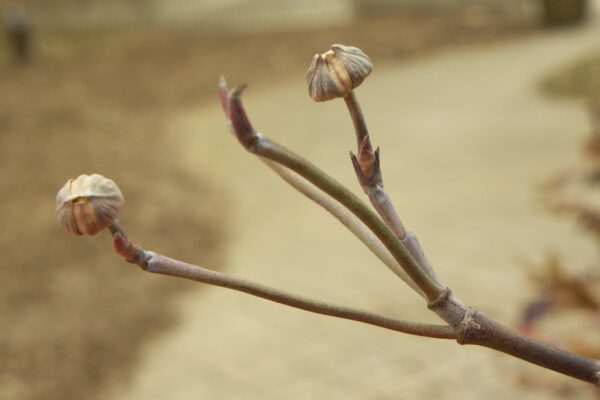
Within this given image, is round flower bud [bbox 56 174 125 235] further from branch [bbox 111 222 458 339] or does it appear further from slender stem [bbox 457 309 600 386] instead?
slender stem [bbox 457 309 600 386]

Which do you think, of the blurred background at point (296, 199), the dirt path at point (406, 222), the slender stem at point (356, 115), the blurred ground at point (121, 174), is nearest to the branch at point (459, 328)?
the slender stem at point (356, 115)

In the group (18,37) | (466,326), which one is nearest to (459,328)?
(466,326)

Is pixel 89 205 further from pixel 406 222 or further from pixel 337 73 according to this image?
pixel 406 222

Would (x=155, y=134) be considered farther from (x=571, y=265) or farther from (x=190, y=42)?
(x=571, y=265)

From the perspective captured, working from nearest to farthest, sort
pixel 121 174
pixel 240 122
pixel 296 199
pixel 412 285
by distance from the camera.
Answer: pixel 240 122 → pixel 412 285 → pixel 296 199 → pixel 121 174

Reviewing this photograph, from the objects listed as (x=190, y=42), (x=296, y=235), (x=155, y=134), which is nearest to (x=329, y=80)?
(x=296, y=235)

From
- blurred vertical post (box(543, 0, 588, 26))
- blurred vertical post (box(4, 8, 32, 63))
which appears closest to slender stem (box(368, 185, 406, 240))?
blurred vertical post (box(543, 0, 588, 26))
